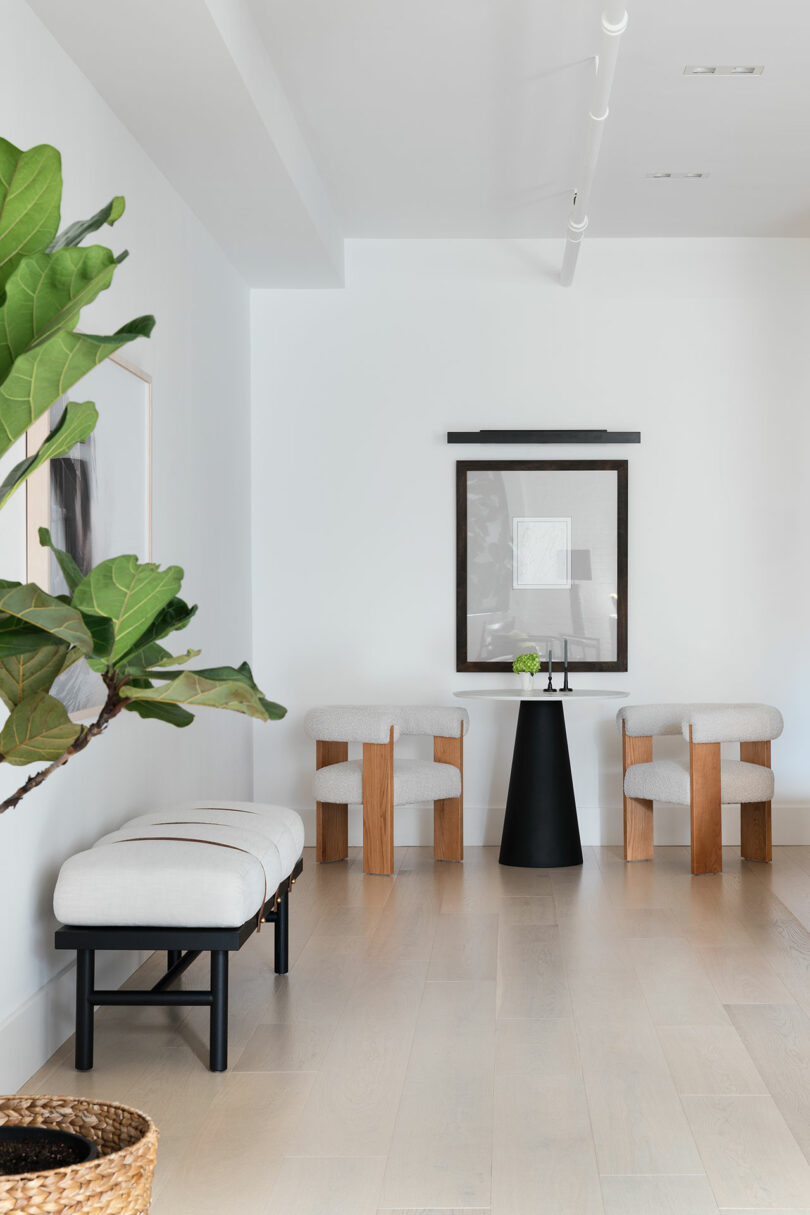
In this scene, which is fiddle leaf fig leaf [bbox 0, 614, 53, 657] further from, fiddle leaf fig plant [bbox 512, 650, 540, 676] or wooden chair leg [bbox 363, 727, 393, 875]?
fiddle leaf fig plant [bbox 512, 650, 540, 676]

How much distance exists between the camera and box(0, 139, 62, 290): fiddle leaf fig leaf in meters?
1.15

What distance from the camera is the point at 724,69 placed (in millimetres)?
4152

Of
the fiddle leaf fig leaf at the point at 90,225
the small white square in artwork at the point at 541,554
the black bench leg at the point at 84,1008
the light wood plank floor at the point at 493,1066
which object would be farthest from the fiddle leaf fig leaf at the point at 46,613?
the small white square in artwork at the point at 541,554

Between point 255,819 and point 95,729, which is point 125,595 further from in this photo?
point 255,819

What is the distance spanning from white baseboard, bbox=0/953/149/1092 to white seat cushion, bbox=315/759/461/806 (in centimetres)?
197

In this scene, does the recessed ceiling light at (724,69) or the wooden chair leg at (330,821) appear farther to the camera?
the wooden chair leg at (330,821)

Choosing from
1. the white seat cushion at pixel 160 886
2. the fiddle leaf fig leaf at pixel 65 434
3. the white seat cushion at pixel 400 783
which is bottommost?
the white seat cushion at pixel 400 783

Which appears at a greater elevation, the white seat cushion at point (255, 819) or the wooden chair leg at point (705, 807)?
the white seat cushion at point (255, 819)

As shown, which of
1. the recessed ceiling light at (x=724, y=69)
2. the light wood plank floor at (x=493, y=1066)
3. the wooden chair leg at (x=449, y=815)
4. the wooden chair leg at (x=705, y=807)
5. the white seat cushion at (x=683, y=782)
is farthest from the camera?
the wooden chair leg at (x=449, y=815)

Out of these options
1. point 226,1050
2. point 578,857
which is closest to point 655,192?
point 578,857

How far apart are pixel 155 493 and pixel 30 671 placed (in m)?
3.04

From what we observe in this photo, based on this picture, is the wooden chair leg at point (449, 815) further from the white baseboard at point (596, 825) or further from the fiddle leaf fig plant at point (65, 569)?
the fiddle leaf fig plant at point (65, 569)

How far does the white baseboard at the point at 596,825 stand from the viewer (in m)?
6.08

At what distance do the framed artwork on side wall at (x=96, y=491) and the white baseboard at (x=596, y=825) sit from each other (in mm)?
2510
